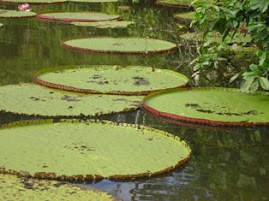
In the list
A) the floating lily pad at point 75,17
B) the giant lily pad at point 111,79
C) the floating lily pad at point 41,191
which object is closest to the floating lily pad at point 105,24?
the floating lily pad at point 75,17

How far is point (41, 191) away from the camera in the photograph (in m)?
3.19

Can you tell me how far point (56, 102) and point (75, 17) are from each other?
4806 mm

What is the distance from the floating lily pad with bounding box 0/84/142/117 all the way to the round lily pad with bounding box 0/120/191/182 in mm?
310

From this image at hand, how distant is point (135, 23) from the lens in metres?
9.22

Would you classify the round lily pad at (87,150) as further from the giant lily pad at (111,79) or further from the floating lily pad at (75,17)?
the floating lily pad at (75,17)

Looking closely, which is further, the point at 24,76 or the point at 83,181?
the point at 24,76

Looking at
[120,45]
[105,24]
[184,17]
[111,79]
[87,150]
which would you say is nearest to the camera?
[87,150]

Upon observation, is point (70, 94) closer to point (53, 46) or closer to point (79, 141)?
point (79, 141)

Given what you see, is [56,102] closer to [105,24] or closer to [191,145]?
[191,145]

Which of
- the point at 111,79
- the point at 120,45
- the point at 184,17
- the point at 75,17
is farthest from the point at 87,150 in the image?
the point at 184,17

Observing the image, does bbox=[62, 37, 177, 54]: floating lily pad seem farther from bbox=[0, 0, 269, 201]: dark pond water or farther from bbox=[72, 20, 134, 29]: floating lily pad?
bbox=[72, 20, 134, 29]: floating lily pad

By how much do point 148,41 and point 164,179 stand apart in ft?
13.3

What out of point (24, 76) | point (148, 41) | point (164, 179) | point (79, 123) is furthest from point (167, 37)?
point (164, 179)

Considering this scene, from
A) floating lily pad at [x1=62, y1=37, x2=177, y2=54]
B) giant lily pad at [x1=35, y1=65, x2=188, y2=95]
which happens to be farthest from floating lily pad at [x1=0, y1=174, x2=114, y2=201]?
floating lily pad at [x1=62, y1=37, x2=177, y2=54]
